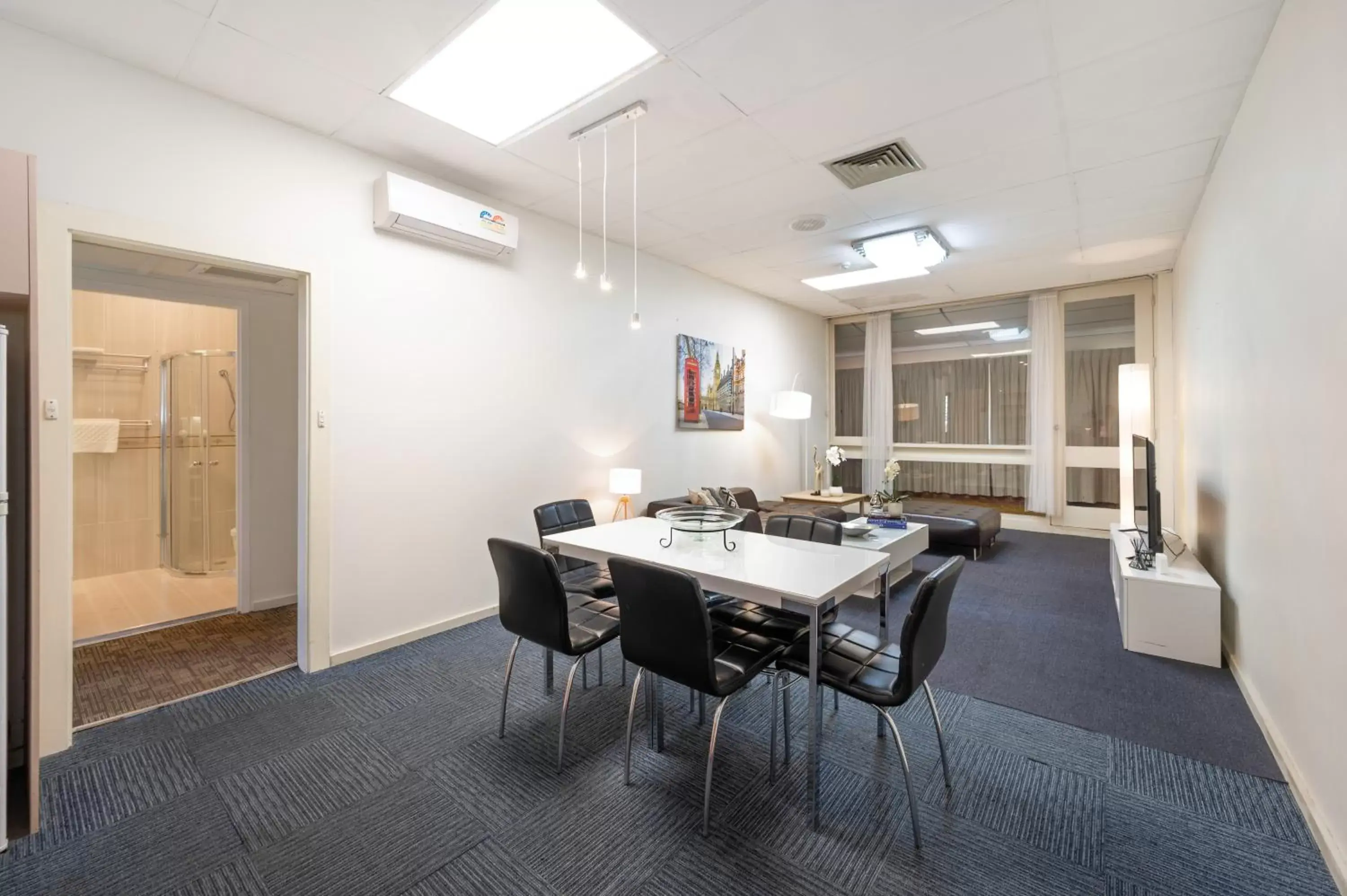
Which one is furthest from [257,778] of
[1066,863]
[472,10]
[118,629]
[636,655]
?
[472,10]

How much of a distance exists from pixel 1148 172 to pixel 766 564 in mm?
3532

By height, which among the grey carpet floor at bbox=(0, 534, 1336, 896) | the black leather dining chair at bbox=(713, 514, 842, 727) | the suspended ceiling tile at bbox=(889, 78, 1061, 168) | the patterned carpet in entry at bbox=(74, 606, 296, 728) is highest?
the suspended ceiling tile at bbox=(889, 78, 1061, 168)

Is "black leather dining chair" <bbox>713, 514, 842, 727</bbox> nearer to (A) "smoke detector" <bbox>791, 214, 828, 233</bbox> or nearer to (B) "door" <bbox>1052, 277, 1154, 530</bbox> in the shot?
(A) "smoke detector" <bbox>791, 214, 828, 233</bbox>

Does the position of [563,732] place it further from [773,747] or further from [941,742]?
[941,742]

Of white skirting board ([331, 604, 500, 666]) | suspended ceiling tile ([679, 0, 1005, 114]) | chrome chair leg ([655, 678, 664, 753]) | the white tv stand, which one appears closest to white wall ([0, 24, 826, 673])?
white skirting board ([331, 604, 500, 666])

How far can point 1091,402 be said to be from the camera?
661cm

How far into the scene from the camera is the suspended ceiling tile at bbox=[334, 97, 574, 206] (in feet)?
9.39

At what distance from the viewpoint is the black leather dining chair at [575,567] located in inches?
114

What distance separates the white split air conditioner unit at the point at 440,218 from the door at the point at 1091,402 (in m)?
6.33

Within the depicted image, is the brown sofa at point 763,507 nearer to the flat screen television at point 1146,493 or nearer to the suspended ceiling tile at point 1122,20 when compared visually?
the flat screen television at point 1146,493

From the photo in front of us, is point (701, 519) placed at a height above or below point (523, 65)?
below

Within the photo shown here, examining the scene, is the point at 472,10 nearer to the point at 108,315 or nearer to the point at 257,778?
the point at 257,778

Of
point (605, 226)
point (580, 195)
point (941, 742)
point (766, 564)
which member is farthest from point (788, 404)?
point (941, 742)

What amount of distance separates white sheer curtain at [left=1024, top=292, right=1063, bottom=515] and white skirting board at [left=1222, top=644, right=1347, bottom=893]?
419cm
